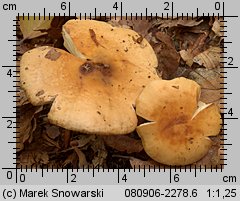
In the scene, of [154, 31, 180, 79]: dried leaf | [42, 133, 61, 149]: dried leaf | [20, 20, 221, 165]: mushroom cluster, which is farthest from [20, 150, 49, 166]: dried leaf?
[154, 31, 180, 79]: dried leaf

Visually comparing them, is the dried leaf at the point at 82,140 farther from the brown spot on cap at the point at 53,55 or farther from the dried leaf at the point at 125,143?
the brown spot on cap at the point at 53,55

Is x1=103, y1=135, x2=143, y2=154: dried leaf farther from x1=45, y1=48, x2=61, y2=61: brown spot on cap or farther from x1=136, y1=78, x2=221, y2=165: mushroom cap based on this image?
x1=45, y1=48, x2=61, y2=61: brown spot on cap

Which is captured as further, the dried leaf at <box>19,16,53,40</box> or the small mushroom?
the dried leaf at <box>19,16,53,40</box>

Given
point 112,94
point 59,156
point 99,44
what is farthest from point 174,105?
point 59,156

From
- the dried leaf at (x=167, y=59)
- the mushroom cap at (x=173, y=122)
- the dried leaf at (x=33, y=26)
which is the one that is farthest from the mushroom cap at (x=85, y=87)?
the dried leaf at (x=33, y=26)

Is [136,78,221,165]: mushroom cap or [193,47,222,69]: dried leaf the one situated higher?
[193,47,222,69]: dried leaf

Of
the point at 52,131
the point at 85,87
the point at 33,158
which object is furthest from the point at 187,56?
the point at 33,158

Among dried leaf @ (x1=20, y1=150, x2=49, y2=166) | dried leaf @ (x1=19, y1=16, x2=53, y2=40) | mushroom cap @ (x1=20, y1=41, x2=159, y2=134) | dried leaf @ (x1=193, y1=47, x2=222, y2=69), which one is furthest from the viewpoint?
dried leaf @ (x1=193, y1=47, x2=222, y2=69)
